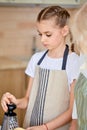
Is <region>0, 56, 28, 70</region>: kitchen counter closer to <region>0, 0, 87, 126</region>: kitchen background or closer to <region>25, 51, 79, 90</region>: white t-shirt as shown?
<region>0, 0, 87, 126</region>: kitchen background

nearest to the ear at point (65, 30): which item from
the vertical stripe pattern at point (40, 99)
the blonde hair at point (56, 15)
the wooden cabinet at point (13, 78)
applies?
the blonde hair at point (56, 15)

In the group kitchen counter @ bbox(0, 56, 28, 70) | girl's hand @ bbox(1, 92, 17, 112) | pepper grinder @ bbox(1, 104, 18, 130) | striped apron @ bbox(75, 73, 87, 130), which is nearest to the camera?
striped apron @ bbox(75, 73, 87, 130)

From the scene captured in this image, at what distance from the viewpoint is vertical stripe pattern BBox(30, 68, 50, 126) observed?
125cm

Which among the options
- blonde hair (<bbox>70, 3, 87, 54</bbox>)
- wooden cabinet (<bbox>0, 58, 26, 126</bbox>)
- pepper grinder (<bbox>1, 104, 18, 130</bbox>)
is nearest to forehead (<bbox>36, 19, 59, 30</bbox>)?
blonde hair (<bbox>70, 3, 87, 54</bbox>)

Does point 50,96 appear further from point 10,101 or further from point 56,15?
point 56,15

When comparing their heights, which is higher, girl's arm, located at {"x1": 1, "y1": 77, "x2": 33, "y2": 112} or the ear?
the ear

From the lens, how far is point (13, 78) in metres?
2.44

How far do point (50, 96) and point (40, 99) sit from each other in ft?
0.17

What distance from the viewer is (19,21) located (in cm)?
258

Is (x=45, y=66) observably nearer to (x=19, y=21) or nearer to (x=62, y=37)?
(x=62, y=37)

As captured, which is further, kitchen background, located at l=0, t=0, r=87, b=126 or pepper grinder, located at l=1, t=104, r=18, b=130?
kitchen background, located at l=0, t=0, r=87, b=126

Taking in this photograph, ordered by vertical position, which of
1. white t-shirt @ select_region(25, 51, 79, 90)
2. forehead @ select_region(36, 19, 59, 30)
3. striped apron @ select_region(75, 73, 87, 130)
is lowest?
striped apron @ select_region(75, 73, 87, 130)

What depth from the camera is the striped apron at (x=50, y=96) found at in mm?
1225

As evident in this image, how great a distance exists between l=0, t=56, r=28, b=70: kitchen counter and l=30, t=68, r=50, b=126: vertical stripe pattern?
1.13 metres
